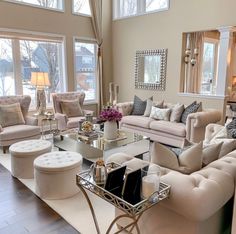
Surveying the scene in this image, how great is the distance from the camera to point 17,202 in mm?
2834

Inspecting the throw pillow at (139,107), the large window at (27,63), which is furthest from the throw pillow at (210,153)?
the large window at (27,63)

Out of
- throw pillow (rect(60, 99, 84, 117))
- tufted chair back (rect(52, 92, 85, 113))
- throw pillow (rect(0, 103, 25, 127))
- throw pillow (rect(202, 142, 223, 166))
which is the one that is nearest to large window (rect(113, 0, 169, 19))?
tufted chair back (rect(52, 92, 85, 113))

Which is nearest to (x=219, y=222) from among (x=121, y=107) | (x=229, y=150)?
(x=229, y=150)

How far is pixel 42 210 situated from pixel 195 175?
5.59 ft

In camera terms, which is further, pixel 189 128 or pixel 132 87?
pixel 132 87

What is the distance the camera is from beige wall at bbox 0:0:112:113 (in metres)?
5.46

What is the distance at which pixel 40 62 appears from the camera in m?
6.20

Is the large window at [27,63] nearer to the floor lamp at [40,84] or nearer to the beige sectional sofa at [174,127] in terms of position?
the floor lamp at [40,84]

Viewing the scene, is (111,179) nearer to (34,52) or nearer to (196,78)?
(34,52)

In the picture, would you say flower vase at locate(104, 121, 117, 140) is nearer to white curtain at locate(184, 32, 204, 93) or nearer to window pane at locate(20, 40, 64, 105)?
window pane at locate(20, 40, 64, 105)

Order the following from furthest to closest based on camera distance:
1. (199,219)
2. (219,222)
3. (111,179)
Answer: (219,222), (111,179), (199,219)

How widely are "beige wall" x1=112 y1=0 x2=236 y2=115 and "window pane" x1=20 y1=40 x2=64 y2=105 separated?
175cm

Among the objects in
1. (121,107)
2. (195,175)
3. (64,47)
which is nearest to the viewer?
(195,175)

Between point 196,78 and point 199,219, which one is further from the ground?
point 196,78
